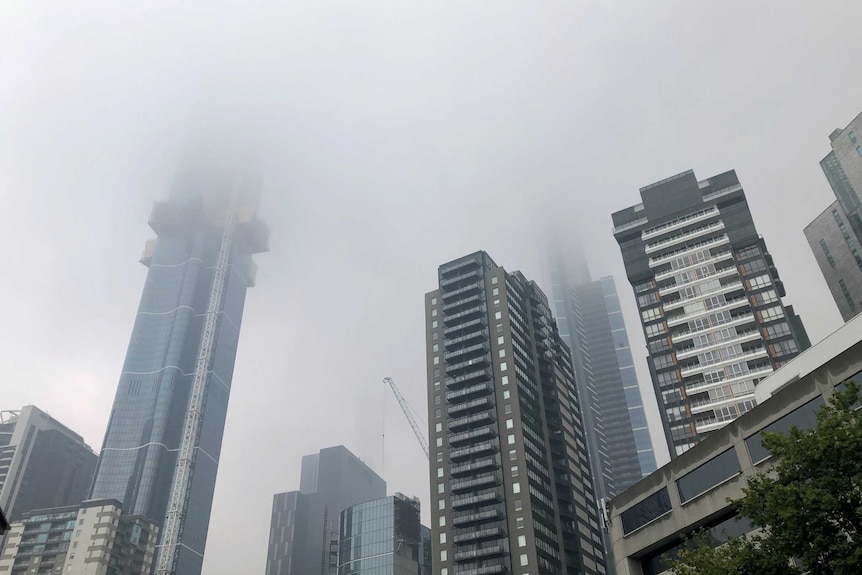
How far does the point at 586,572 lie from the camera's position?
14400cm

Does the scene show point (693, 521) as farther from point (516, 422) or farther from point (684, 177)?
point (684, 177)

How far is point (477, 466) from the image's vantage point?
141375 mm

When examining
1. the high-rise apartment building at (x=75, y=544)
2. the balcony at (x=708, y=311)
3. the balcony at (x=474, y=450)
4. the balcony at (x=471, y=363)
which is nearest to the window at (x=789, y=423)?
the balcony at (x=708, y=311)

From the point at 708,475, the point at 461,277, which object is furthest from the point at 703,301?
the point at 708,475

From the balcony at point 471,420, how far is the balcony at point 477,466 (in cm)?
890

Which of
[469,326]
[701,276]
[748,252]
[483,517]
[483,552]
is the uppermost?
[469,326]

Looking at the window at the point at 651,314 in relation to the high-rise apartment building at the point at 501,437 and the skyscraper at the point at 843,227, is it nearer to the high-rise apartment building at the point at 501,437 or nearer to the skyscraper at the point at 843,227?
the high-rise apartment building at the point at 501,437

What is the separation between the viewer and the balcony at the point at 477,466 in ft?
461

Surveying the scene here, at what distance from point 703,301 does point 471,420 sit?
173 ft

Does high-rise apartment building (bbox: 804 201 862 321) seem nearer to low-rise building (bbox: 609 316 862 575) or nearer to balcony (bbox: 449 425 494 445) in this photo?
balcony (bbox: 449 425 494 445)

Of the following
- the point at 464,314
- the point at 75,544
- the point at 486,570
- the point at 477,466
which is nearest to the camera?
the point at 486,570

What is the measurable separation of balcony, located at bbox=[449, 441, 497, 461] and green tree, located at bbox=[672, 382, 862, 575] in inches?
4623

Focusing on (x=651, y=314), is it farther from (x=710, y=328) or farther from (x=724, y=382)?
(x=724, y=382)

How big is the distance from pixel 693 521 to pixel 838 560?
27.9 meters
